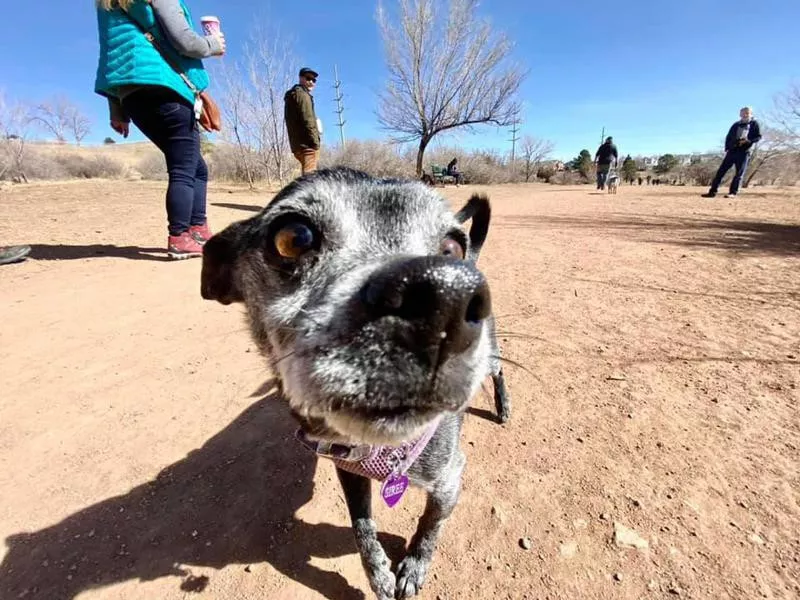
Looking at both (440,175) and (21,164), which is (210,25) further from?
(21,164)

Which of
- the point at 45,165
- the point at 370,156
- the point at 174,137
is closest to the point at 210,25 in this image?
the point at 174,137

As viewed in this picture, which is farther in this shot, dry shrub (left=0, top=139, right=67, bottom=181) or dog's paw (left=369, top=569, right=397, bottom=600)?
dry shrub (left=0, top=139, right=67, bottom=181)

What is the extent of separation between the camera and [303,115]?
26.8ft

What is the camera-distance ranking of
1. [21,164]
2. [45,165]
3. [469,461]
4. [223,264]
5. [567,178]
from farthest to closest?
1. [567,178]
2. [45,165]
3. [21,164]
4. [469,461]
5. [223,264]

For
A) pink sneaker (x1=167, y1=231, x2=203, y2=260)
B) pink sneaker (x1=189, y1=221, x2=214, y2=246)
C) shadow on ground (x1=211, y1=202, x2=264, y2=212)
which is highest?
shadow on ground (x1=211, y1=202, x2=264, y2=212)

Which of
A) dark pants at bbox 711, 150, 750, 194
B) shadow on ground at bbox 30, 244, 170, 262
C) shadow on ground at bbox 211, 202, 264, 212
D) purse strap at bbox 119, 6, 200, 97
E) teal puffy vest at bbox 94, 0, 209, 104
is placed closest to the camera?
teal puffy vest at bbox 94, 0, 209, 104

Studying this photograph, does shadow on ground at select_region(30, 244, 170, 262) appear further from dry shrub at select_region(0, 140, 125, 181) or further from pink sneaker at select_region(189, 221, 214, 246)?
dry shrub at select_region(0, 140, 125, 181)

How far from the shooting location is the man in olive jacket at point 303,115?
8.17 m

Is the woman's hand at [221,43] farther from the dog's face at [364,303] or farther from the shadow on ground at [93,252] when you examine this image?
the dog's face at [364,303]

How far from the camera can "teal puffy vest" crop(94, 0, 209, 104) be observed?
4219 millimetres

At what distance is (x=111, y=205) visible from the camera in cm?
1030

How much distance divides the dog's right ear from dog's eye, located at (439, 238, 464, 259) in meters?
1.12

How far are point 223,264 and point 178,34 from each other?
3.87 m

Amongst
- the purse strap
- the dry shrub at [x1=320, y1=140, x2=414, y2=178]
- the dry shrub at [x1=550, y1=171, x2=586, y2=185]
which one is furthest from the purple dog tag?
the dry shrub at [x1=550, y1=171, x2=586, y2=185]
